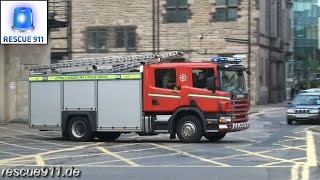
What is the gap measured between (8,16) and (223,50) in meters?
22.8

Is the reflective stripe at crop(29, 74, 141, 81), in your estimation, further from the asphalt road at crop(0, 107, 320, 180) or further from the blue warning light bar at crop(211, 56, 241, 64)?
the blue warning light bar at crop(211, 56, 241, 64)

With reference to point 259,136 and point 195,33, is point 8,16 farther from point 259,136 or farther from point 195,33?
point 195,33

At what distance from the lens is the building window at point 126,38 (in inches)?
1970

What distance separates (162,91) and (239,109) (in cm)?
245

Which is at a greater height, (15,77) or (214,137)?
(15,77)

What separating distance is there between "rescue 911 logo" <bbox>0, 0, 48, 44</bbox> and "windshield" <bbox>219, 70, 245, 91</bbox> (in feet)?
38.3

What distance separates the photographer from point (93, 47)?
5084 centimetres

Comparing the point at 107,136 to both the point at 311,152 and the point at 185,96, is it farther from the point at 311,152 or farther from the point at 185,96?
the point at 311,152

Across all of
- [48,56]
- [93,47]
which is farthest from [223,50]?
[48,56]

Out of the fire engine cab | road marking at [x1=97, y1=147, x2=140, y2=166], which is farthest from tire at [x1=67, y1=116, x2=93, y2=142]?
road marking at [x1=97, y1=147, x2=140, y2=166]

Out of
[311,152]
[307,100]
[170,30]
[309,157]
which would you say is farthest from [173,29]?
[309,157]

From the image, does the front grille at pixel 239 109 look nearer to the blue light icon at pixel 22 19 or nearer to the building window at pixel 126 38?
the blue light icon at pixel 22 19

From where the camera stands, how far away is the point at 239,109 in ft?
66.2

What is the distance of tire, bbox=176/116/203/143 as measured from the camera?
19.8 metres
